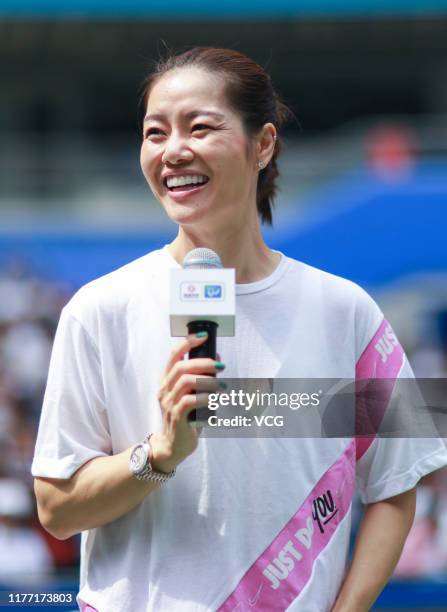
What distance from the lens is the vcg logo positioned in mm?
1853

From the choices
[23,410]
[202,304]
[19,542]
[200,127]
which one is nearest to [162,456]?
[202,304]

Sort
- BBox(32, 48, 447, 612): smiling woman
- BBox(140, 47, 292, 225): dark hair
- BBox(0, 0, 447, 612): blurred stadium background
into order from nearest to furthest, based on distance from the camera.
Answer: BBox(32, 48, 447, 612): smiling woman
BBox(140, 47, 292, 225): dark hair
BBox(0, 0, 447, 612): blurred stadium background

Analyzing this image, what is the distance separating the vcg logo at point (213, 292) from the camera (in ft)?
6.08

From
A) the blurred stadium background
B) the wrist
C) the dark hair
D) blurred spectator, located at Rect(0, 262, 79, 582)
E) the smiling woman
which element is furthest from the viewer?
the blurred stadium background

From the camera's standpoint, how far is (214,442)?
2.03 meters

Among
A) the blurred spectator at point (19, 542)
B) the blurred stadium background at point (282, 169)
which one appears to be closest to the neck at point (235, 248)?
the blurred stadium background at point (282, 169)

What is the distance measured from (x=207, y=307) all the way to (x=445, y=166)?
7980 mm

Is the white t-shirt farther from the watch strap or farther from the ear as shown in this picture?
the ear

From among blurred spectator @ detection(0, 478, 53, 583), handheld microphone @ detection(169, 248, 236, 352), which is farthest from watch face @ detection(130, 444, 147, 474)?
blurred spectator @ detection(0, 478, 53, 583)

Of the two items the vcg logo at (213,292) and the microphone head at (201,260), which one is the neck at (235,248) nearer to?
the microphone head at (201,260)

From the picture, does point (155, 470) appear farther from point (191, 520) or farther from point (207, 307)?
point (207, 307)

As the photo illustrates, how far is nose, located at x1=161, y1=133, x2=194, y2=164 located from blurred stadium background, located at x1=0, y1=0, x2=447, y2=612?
1012 mm

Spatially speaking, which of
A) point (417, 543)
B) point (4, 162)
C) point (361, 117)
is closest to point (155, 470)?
point (417, 543)

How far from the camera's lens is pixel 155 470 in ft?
6.26
